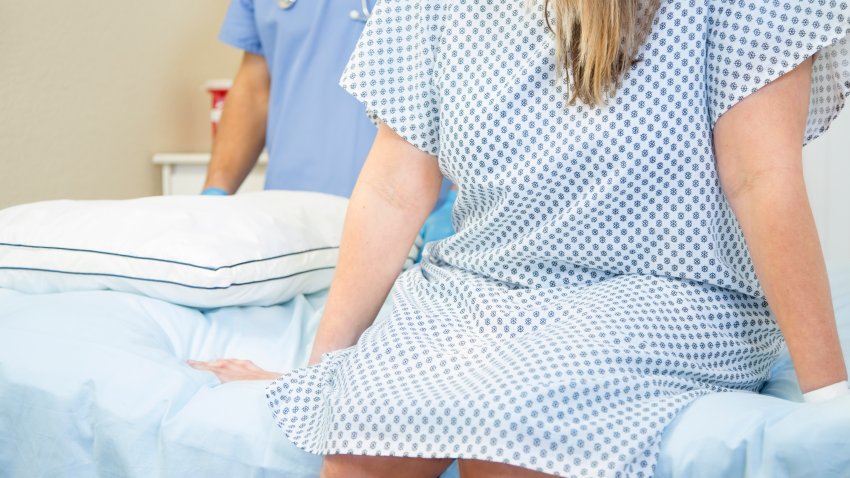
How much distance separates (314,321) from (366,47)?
38 centimetres

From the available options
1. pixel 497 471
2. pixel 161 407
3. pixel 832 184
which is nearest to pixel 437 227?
pixel 161 407

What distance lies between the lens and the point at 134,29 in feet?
6.12

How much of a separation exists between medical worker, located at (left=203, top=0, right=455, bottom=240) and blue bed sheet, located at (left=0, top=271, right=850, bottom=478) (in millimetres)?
587

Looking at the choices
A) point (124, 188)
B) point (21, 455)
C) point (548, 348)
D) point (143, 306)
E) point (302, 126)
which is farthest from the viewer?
point (124, 188)

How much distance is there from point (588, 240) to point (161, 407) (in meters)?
0.44

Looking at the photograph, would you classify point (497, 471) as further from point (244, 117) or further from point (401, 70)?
point (244, 117)

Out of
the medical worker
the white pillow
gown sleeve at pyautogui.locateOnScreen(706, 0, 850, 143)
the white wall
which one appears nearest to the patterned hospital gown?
gown sleeve at pyautogui.locateOnScreen(706, 0, 850, 143)

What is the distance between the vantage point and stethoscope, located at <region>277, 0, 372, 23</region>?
1.53 metres

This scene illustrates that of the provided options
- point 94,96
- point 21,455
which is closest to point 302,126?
point 94,96

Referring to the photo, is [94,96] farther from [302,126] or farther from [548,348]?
[548,348]

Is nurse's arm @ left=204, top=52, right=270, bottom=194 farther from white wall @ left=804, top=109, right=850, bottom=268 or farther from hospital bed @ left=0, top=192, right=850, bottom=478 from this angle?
white wall @ left=804, top=109, right=850, bottom=268

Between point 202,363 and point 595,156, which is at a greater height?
point 595,156

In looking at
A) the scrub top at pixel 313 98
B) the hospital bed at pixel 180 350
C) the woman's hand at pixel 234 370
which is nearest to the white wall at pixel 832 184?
the hospital bed at pixel 180 350

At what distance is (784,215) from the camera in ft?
2.45
